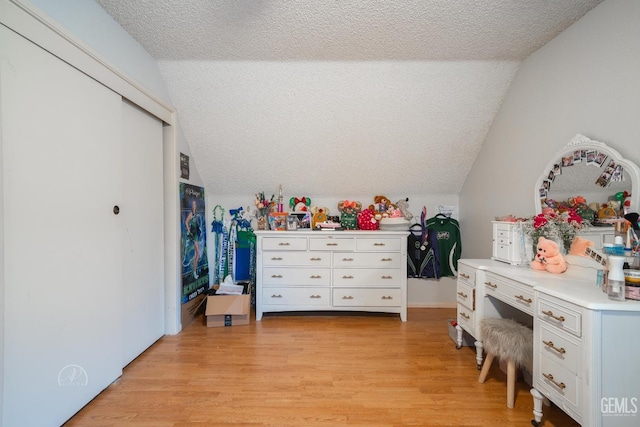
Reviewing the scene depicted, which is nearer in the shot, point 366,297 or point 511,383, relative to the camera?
point 511,383

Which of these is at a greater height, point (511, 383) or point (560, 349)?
point (560, 349)

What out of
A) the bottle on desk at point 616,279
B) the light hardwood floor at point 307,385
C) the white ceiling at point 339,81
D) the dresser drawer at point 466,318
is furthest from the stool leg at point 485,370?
the white ceiling at point 339,81

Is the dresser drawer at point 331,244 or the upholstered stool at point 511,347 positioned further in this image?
the dresser drawer at point 331,244

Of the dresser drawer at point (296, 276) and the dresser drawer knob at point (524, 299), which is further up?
the dresser drawer knob at point (524, 299)

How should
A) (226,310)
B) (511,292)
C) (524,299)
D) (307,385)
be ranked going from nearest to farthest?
1. (524,299)
2. (511,292)
3. (307,385)
4. (226,310)

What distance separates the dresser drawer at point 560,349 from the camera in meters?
1.27

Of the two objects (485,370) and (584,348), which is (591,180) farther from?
(485,370)

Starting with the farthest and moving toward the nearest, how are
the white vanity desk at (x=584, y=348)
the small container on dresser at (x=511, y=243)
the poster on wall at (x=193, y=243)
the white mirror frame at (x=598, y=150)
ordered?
the poster on wall at (x=193, y=243)
the small container on dresser at (x=511, y=243)
the white mirror frame at (x=598, y=150)
the white vanity desk at (x=584, y=348)

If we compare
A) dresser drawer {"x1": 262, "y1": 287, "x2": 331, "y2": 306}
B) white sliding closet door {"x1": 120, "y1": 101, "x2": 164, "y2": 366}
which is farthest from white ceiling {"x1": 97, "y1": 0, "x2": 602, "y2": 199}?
dresser drawer {"x1": 262, "y1": 287, "x2": 331, "y2": 306}

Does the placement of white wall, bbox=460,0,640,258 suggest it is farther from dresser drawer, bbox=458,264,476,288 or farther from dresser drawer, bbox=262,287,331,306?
dresser drawer, bbox=262,287,331,306

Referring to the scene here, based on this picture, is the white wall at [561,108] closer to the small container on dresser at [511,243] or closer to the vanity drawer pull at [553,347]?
the small container on dresser at [511,243]

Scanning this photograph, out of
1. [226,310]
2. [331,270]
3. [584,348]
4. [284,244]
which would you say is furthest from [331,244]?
[584,348]

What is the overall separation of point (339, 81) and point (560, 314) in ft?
7.87

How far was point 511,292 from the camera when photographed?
1780 mm
